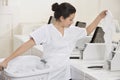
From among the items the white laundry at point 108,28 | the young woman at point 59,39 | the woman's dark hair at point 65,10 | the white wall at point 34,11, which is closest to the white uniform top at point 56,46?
the young woman at point 59,39

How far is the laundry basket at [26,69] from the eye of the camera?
1731 mm

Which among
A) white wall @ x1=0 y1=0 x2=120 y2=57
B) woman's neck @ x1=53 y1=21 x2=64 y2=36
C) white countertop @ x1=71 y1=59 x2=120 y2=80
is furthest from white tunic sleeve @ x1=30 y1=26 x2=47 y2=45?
white wall @ x1=0 y1=0 x2=120 y2=57

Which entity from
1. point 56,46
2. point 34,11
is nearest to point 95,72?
point 56,46

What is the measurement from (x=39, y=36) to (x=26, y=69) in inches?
13.7

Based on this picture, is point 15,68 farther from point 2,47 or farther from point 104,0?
point 104,0

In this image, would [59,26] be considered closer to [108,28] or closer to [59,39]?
[59,39]

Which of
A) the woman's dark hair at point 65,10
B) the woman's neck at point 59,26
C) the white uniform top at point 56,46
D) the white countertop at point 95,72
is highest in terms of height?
the woman's dark hair at point 65,10

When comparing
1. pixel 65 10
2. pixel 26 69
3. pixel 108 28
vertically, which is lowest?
pixel 26 69

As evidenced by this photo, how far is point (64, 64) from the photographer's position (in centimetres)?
199

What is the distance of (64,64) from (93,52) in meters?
0.46

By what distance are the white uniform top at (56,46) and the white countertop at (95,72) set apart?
141 mm

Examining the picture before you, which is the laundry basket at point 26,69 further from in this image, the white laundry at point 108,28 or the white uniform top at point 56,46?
the white laundry at point 108,28

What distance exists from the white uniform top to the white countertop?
0.46 ft

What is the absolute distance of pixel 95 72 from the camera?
1.92m
